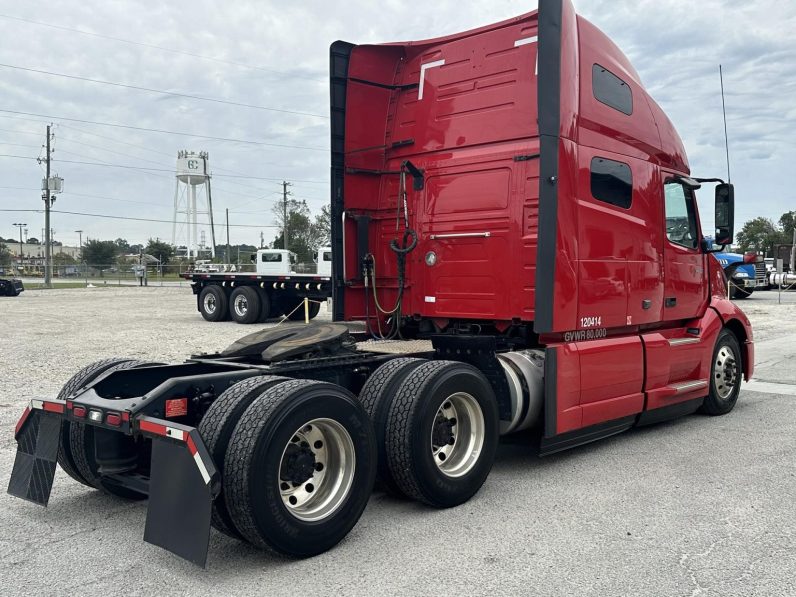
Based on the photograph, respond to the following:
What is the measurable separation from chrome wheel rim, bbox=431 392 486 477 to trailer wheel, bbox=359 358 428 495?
0.33 metres

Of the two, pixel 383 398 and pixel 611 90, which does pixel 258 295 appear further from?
pixel 383 398

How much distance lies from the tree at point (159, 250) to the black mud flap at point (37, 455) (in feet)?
269

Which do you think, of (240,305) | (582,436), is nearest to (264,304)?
(240,305)

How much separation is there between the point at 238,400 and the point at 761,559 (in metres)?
2.88

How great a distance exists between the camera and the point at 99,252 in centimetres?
9288

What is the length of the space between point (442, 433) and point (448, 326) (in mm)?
1900

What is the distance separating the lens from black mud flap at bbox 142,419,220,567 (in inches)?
131

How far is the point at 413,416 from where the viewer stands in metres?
4.38

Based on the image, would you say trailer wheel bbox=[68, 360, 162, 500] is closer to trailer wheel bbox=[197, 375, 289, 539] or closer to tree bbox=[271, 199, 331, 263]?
trailer wheel bbox=[197, 375, 289, 539]

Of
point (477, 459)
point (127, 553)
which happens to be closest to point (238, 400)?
point (127, 553)


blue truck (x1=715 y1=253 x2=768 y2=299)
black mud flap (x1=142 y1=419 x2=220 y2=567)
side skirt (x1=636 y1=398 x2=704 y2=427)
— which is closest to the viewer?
black mud flap (x1=142 y1=419 x2=220 y2=567)

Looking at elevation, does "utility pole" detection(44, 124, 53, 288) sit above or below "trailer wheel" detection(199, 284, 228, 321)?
above

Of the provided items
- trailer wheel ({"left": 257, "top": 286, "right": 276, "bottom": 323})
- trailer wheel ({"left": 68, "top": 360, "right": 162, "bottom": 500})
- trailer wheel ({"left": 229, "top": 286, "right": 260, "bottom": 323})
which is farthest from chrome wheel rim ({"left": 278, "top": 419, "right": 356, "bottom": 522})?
trailer wheel ({"left": 257, "top": 286, "right": 276, "bottom": 323})

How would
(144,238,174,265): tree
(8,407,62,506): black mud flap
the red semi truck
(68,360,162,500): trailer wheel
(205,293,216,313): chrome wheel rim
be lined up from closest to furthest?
the red semi truck → (8,407,62,506): black mud flap → (68,360,162,500): trailer wheel → (205,293,216,313): chrome wheel rim → (144,238,174,265): tree
